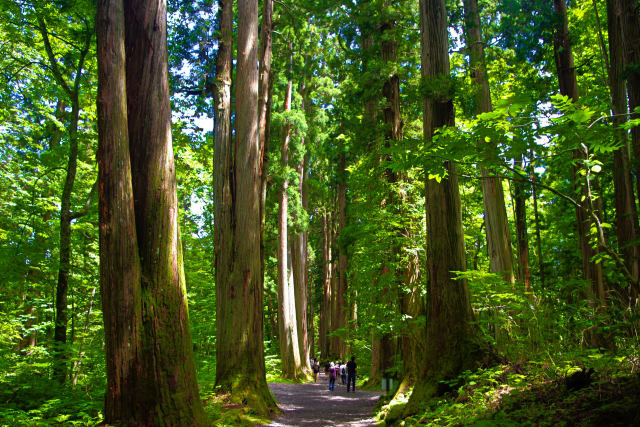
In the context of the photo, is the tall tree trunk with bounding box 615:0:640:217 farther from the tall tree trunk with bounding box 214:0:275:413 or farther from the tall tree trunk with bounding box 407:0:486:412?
the tall tree trunk with bounding box 214:0:275:413

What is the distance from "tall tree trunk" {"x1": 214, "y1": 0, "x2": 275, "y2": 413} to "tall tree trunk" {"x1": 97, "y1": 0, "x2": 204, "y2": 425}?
4.06 metres

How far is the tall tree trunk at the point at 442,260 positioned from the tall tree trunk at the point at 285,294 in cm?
1236

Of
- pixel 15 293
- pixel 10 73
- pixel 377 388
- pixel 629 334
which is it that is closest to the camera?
pixel 629 334

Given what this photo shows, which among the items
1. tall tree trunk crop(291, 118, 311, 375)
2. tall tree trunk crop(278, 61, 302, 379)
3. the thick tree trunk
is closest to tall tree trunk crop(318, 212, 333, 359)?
tall tree trunk crop(291, 118, 311, 375)

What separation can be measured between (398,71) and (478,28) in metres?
2.77

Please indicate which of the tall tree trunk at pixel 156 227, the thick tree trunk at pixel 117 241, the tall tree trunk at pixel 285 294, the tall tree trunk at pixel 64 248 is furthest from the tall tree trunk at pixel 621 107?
the tall tree trunk at pixel 285 294

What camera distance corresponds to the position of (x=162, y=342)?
473 centimetres

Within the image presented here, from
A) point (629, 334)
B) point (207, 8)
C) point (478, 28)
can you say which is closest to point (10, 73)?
point (207, 8)

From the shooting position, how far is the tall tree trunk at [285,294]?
770 inches

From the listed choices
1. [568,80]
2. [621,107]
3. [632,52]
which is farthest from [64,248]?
[568,80]

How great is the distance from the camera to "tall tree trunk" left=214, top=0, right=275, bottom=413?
900cm

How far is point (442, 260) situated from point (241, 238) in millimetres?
4393

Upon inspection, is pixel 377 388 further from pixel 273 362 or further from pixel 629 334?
pixel 629 334

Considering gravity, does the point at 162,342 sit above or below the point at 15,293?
below
